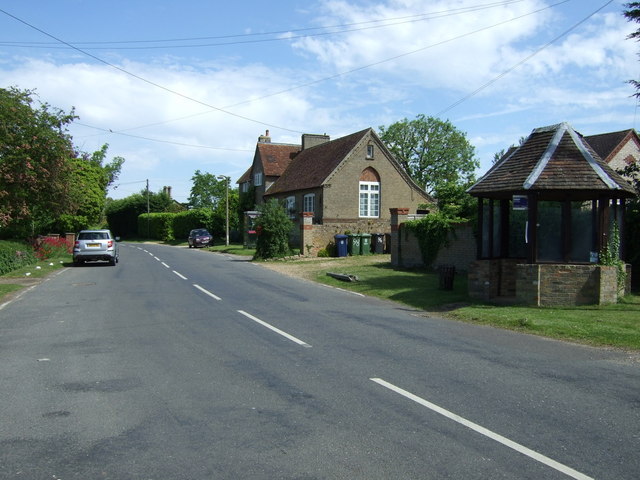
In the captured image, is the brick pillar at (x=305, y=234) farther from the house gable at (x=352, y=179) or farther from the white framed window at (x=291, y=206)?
the white framed window at (x=291, y=206)

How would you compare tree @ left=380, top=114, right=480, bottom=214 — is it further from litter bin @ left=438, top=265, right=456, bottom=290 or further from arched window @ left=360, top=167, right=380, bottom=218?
litter bin @ left=438, top=265, right=456, bottom=290

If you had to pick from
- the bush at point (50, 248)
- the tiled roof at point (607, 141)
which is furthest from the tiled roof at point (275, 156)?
the tiled roof at point (607, 141)

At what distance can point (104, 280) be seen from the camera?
19.9m

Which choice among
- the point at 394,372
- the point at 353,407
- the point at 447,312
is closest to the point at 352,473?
the point at 353,407

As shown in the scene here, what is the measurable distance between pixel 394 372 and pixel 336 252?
26186 millimetres

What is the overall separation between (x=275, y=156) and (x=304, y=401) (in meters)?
48.0

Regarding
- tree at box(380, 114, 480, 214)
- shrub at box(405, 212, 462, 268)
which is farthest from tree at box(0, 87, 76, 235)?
tree at box(380, 114, 480, 214)

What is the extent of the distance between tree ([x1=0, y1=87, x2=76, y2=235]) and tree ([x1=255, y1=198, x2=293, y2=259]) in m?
10.3

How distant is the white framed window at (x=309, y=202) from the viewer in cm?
4059

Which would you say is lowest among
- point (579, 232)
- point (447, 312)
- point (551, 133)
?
point (447, 312)

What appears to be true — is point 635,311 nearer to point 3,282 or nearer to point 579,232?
point 579,232

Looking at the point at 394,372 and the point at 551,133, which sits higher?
the point at 551,133

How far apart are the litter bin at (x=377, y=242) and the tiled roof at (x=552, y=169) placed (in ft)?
56.5

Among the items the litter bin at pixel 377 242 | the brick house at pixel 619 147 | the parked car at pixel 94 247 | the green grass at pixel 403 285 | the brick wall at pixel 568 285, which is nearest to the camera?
the brick wall at pixel 568 285
